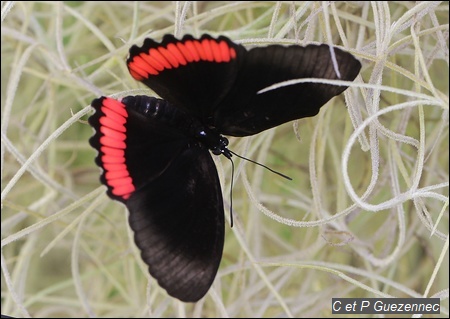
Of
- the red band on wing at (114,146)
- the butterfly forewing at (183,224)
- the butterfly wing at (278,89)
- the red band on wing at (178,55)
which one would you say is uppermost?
the red band on wing at (178,55)

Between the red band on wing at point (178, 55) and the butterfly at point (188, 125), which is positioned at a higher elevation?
the red band on wing at point (178, 55)

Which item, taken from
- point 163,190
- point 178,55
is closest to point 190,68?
point 178,55

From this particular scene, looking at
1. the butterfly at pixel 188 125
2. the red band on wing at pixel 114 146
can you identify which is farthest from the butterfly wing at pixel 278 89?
the red band on wing at pixel 114 146

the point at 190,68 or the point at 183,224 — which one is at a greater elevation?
the point at 190,68

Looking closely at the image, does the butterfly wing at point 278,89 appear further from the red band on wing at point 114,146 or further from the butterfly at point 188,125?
the red band on wing at point 114,146

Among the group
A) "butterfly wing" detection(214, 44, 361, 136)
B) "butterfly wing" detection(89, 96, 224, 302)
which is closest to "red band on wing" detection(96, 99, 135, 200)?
"butterfly wing" detection(89, 96, 224, 302)

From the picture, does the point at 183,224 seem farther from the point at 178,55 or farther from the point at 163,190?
the point at 178,55
